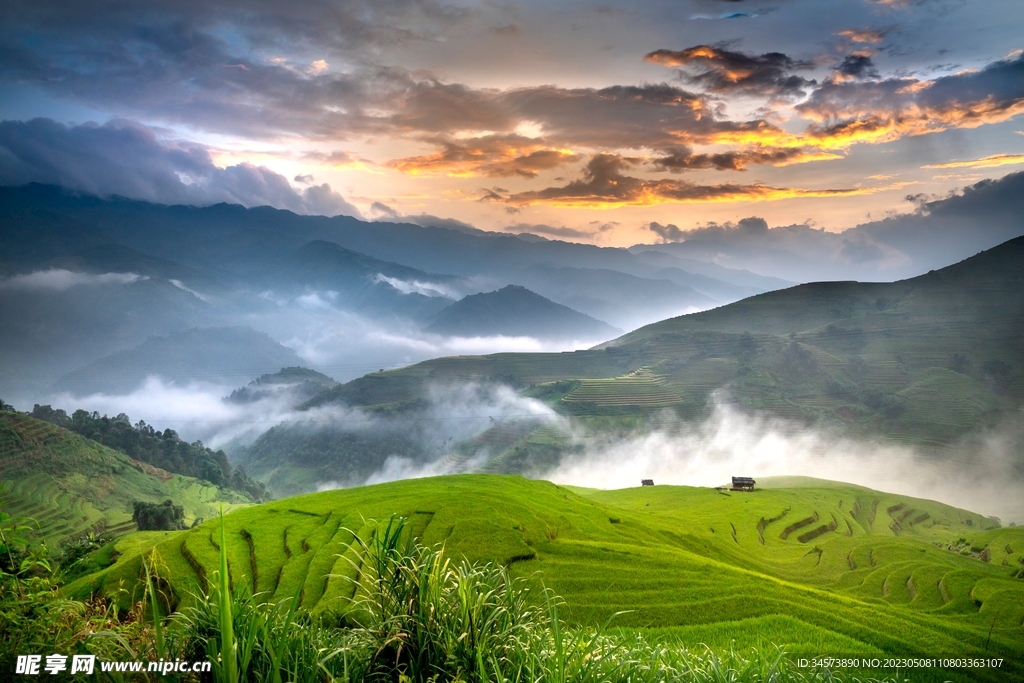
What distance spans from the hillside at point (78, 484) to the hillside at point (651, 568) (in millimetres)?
63354

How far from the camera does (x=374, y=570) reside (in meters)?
5.97

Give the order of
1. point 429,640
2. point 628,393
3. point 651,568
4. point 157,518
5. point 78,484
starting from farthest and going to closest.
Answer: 1. point 628,393
2. point 78,484
3. point 157,518
4. point 651,568
5. point 429,640

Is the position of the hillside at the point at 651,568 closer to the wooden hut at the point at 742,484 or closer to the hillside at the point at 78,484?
the wooden hut at the point at 742,484

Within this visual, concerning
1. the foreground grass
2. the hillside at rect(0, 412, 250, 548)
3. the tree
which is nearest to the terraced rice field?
the hillside at rect(0, 412, 250, 548)

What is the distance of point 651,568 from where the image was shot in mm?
22141

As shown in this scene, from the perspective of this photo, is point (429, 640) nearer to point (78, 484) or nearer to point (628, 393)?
point (78, 484)

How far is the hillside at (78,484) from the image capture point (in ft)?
270

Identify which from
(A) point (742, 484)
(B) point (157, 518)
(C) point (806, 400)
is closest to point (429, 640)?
(A) point (742, 484)

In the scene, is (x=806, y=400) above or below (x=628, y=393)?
below

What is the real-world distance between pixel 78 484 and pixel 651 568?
10446cm

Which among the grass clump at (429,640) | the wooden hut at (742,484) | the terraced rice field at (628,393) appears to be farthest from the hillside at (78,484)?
the terraced rice field at (628,393)

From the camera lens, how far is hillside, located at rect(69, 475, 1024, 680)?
16.7 m

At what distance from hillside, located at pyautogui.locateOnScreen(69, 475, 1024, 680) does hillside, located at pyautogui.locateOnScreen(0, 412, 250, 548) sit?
63.4m

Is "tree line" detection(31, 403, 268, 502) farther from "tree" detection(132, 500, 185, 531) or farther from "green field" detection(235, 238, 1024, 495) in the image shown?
"tree" detection(132, 500, 185, 531)
